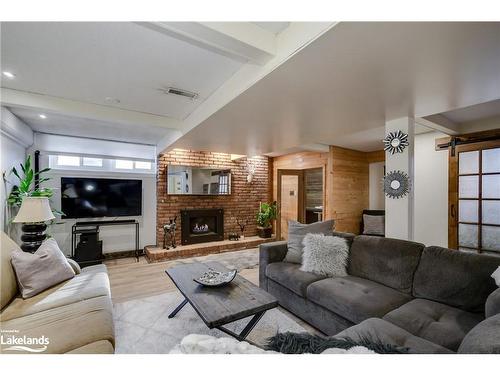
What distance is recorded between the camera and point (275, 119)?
273 cm

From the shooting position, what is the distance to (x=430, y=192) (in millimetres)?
3842

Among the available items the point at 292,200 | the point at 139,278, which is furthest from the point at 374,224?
the point at 139,278

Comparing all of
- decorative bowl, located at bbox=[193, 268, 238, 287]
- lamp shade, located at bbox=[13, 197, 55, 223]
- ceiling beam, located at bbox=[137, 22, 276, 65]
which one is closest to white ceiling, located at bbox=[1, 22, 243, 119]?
ceiling beam, located at bbox=[137, 22, 276, 65]

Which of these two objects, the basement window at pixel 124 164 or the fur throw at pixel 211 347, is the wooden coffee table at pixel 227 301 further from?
the basement window at pixel 124 164

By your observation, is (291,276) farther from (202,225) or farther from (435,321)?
(202,225)

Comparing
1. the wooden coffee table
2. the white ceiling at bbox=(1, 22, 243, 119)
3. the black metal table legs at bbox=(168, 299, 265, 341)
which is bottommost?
the black metal table legs at bbox=(168, 299, 265, 341)

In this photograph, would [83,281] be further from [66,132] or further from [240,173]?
[240,173]

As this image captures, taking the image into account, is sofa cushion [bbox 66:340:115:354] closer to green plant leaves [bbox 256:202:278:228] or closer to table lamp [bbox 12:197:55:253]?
table lamp [bbox 12:197:55:253]

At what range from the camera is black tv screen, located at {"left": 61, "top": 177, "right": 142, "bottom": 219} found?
13.6 ft

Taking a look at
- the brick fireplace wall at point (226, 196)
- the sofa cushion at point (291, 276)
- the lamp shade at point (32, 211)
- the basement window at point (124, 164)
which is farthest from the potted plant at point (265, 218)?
the lamp shade at point (32, 211)

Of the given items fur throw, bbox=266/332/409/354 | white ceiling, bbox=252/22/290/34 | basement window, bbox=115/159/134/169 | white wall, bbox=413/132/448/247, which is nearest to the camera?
fur throw, bbox=266/332/409/354

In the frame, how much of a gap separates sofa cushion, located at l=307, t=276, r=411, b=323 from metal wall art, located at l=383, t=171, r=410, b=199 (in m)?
1.12

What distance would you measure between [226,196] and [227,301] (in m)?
3.99
